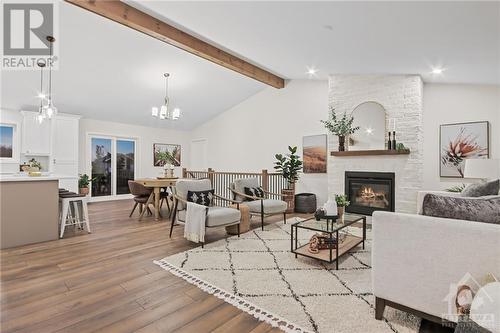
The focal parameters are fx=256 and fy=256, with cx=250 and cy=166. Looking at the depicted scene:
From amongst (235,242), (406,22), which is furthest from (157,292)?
(406,22)

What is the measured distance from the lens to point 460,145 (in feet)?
14.9

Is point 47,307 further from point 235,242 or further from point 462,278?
point 462,278

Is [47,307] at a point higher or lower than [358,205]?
lower

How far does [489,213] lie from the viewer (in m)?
1.60

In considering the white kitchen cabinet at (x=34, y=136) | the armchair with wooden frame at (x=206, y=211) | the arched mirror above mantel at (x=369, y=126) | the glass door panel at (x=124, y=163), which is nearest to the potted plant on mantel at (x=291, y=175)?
the arched mirror above mantel at (x=369, y=126)

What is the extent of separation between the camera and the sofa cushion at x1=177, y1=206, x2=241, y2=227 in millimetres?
3416

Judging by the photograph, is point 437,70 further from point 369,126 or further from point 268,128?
point 268,128

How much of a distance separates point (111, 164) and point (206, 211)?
5.78 m

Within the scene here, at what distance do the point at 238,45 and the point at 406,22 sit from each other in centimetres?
256

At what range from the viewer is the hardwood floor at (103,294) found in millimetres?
A: 1823

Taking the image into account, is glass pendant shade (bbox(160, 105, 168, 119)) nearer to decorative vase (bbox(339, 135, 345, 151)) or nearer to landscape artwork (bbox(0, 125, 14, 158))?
decorative vase (bbox(339, 135, 345, 151))

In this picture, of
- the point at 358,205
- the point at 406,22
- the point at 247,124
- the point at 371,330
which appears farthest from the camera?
the point at 247,124

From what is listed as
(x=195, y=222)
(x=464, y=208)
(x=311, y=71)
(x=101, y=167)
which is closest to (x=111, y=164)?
(x=101, y=167)

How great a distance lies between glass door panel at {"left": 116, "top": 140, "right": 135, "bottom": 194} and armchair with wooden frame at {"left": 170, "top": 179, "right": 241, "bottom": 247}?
198 inches
